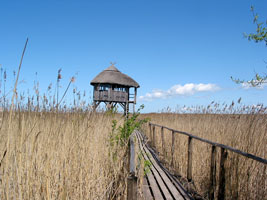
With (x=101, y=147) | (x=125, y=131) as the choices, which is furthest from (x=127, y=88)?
(x=101, y=147)

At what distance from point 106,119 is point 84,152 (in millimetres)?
1690

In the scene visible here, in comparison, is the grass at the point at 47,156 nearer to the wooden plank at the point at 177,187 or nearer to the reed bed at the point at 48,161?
the reed bed at the point at 48,161

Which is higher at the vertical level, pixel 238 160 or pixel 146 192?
pixel 238 160

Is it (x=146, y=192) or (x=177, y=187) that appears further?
(x=177, y=187)

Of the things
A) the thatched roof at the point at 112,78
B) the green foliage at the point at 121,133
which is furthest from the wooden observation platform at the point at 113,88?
the green foliage at the point at 121,133

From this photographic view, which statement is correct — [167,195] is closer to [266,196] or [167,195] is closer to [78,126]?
[266,196]

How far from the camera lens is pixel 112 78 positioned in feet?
63.5

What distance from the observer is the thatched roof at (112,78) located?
18.8 m

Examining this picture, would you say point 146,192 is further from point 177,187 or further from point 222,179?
point 222,179

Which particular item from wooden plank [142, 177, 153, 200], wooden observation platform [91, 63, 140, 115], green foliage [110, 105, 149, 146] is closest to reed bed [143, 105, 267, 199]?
wooden plank [142, 177, 153, 200]

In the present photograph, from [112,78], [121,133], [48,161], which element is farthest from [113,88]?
[48,161]

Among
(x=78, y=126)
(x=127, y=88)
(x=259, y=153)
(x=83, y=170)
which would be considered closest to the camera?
(x=83, y=170)

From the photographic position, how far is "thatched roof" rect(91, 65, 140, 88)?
18844 mm

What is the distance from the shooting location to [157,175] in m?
3.50
